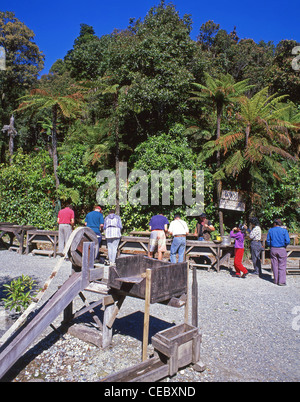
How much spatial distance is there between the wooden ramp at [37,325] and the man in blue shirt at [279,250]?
5.94m

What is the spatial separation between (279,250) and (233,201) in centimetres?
403

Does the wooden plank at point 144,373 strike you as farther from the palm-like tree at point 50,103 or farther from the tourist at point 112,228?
the palm-like tree at point 50,103

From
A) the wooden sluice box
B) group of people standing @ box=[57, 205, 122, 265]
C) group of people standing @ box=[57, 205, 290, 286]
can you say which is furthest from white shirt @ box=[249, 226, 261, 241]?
the wooden sluice box

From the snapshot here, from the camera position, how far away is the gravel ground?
3990 mm

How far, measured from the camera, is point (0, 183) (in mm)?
14125

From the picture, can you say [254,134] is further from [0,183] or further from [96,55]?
[96,55]

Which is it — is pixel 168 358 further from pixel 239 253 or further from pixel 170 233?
pixel 239 253

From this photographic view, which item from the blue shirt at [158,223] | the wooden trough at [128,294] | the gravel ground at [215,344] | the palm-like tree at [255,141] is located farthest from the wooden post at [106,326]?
the palm-like tree at [255,141]

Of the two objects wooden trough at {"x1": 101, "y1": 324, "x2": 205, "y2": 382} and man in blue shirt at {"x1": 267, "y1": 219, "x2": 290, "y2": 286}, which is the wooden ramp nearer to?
wooden trough at {"x1": 101, "y1": 324, "x2": 205, "y2": 382}

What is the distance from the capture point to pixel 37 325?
3.85 meters

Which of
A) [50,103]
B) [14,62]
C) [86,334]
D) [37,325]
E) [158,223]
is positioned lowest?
[86,334]

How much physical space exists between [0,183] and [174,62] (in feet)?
31.0

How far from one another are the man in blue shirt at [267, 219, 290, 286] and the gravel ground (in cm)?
68

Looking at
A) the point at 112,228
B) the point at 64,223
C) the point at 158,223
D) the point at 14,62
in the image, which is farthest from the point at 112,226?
the point at 14,62
